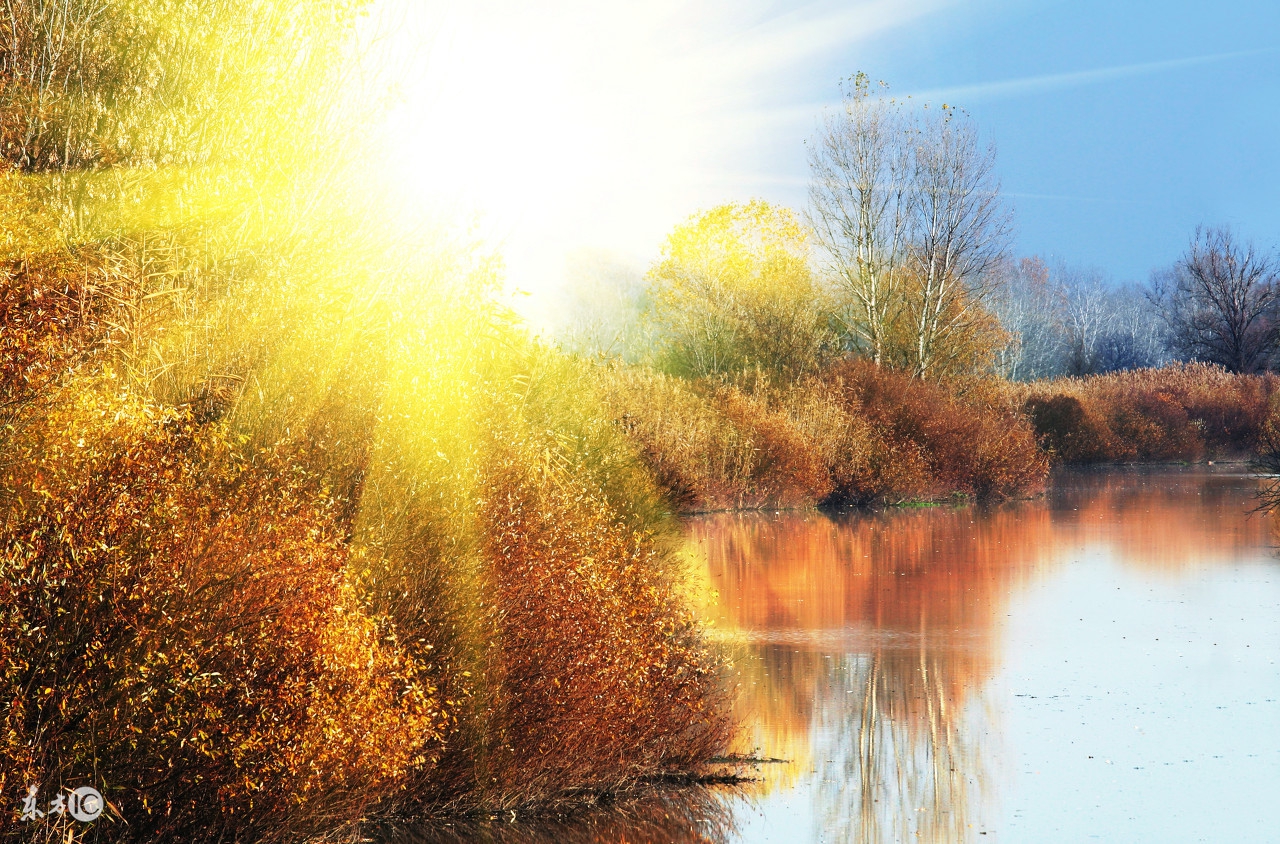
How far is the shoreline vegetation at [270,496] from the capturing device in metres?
5.61

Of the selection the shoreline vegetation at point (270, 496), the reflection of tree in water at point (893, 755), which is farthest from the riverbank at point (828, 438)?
the shoreline vegetation at point (270, 496)

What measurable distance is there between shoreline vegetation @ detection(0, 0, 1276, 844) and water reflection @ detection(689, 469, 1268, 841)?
96 centimetres

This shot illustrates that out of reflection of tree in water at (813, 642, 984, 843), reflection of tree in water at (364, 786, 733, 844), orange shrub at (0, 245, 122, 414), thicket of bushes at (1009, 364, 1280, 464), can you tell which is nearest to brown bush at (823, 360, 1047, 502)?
thicket of bushes at (1009, 364, 1280, 464)

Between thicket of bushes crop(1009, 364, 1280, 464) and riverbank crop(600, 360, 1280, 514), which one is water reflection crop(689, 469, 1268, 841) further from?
thicket of bushes crop(1009, 364, 1280, 464)

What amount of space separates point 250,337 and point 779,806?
4369mm

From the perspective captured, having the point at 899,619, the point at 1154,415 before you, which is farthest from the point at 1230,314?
the point at 899,619

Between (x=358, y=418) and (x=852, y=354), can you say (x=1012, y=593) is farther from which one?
(x=852, y=354)

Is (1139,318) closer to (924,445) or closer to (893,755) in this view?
(924,445)

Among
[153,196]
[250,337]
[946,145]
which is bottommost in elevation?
[250,337]

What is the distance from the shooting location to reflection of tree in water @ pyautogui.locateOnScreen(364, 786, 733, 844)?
7.32 m

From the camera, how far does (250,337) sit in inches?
311

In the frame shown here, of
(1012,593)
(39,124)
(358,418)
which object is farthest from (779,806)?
(1012,593)

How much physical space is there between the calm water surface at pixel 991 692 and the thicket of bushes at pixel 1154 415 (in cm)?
2113

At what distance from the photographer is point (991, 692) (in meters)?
11.8
